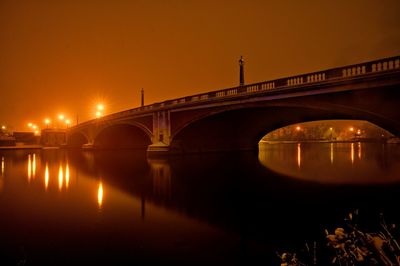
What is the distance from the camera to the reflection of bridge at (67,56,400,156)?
13008 millimetres

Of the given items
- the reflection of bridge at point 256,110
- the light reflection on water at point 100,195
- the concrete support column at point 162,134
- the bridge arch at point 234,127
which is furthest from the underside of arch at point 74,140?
the light reflection on water at point 100,195

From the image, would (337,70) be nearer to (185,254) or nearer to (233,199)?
(233,199)

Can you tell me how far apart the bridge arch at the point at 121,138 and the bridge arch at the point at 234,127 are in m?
17.4

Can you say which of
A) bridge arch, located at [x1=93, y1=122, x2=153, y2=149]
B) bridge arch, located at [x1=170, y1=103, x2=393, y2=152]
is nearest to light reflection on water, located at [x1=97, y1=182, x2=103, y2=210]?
bridge arch, located at [x1=170, y1=103, x2=393, y2=152]

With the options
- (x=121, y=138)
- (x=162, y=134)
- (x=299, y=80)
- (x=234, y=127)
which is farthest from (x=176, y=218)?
(x=121, y=138)

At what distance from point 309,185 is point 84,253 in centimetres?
1204

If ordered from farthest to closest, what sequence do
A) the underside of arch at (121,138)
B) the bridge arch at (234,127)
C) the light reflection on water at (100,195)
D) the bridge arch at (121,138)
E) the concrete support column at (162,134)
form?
the underside of arch at (121,138) < the bridge arch at (121,138) < the concrete support column at (162,134) < the bridge arch at (234,127) < the light reflection on water at (100,195)

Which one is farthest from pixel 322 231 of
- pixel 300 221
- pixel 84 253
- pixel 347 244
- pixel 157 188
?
pixel 157 188

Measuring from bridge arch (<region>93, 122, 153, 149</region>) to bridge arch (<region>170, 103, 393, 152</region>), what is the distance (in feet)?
57.1

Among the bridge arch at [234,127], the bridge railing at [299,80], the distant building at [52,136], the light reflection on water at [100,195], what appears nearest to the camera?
the light reflection on water at [100,195]

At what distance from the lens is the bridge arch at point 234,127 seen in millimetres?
26016

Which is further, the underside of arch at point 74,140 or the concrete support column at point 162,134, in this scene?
the underside of arch at point 74,140

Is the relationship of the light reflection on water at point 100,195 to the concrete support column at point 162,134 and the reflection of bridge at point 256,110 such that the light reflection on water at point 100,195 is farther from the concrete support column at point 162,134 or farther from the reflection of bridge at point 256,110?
the concrete support column at point 162,134

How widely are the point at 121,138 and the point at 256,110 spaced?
38.7 meters
